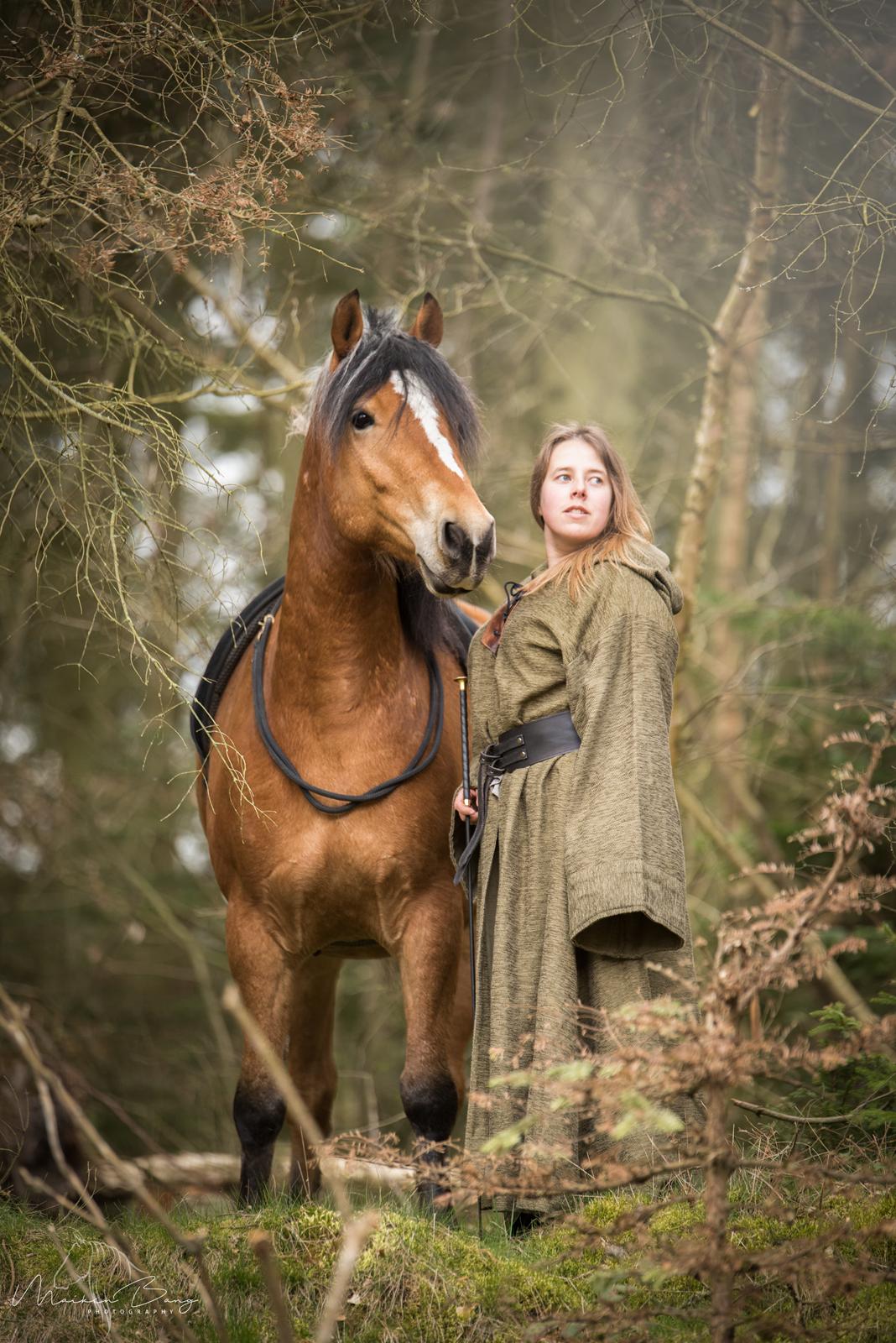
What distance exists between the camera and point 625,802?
3.22 meters

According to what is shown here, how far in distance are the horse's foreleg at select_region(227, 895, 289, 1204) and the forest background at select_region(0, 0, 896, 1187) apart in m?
0.75

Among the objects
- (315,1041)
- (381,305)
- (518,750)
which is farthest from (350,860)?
(381,305)

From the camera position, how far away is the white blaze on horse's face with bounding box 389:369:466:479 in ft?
11.3

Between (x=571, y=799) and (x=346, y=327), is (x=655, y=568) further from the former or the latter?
(x=346, y=327)

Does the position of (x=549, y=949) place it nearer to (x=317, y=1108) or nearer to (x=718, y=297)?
(x=317, y=1108)

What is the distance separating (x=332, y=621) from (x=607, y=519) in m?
0.96

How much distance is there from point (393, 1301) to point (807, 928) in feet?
4.68

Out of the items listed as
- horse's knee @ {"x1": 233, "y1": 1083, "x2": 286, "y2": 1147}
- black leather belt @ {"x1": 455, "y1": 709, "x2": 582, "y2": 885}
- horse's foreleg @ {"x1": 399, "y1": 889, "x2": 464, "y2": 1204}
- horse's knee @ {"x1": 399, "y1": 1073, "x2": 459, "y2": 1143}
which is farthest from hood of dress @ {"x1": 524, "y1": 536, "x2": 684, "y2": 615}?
horse's knee @ {"x1": 233, "y1": 1083, "x2": 286, "y2": 1147}

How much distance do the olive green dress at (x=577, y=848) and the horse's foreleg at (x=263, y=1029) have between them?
0.74 meters

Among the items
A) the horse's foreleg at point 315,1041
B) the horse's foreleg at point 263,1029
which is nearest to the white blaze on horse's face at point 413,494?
the horse's foreleg at point 263,1029

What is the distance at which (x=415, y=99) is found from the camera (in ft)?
19.8

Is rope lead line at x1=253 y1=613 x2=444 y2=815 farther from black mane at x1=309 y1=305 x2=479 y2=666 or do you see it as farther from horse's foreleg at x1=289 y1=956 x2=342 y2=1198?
horse's foreleg at x1=289 y1=956 x2=342 y2=1198

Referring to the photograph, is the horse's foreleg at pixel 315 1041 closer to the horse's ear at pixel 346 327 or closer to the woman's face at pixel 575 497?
the woman's face at pixel 575 497

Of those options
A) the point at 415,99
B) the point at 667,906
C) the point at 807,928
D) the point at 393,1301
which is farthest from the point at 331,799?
the point at 415,99
